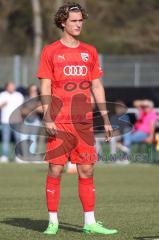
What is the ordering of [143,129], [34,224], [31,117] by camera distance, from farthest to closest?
[31,117] → [143,129] → [34,224]

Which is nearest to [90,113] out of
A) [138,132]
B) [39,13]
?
[138,132]

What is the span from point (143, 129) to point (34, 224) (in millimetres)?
11462

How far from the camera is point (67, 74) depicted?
27.5ft

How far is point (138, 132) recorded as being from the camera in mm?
20469

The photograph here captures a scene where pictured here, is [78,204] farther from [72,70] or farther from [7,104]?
[7,104]

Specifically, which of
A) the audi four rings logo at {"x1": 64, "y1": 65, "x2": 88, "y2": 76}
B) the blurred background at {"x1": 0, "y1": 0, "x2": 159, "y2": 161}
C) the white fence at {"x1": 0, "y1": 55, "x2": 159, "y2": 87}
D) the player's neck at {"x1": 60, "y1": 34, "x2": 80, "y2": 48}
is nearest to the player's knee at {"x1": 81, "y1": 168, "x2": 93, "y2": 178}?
the audi four rings logo at {"x1": 64, "y1": 65, "x2": 88, "y2": 76}

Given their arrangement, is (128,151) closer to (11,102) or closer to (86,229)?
(11,102)

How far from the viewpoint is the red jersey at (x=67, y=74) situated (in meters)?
8.36

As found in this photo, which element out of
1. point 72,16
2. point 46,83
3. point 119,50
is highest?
point 72,16

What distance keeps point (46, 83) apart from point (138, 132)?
482 inches

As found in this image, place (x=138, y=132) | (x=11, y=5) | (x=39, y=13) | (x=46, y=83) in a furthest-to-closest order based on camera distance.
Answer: (x=11, y=5), (x=39, y=13), (x=138, y=132), (x=46, y=83)

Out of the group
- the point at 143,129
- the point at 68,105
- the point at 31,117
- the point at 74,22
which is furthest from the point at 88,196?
the point at 31,117

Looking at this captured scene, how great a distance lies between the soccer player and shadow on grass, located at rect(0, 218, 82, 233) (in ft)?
1.14

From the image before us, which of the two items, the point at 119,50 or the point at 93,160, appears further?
the point at 119,50
